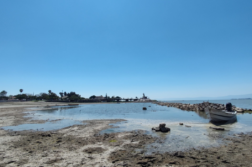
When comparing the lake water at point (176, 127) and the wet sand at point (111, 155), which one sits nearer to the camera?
the wet sand at point (111, 155)

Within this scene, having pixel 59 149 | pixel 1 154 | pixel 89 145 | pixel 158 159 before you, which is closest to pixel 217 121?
pixel 158 159

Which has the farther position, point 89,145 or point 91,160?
point 89,145

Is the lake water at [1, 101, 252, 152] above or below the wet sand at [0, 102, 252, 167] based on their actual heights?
below

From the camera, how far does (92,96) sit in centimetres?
15688

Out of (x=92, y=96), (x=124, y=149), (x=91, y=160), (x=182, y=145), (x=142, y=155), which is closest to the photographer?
(x=91, y=160)

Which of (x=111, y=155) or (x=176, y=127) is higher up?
(x=111, y=155)

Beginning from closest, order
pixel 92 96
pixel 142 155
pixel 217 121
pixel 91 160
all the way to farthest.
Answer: pixel 91 160, pixel 142 155, pixel 217 121, pixel 92 96

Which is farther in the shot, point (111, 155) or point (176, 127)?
point (176, 127)

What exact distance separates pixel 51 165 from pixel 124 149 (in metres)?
3.74

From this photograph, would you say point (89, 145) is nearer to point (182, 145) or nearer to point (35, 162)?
point (35, 162)

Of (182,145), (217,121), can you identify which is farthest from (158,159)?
(217,121)

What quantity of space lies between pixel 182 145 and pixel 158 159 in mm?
3086

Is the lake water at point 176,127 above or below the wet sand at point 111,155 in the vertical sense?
below

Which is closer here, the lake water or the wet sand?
the wet sand
